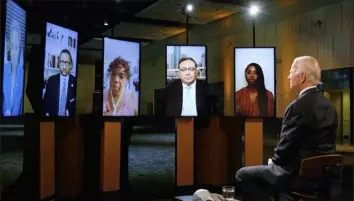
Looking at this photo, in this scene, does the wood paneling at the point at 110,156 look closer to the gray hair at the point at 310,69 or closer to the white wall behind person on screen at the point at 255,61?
the white wall behind person on screen at the point at 255,61

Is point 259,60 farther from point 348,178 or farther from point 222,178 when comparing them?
point 348,178

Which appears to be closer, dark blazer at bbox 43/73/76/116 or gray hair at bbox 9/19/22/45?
gray hair at bbox 9/19/22/45

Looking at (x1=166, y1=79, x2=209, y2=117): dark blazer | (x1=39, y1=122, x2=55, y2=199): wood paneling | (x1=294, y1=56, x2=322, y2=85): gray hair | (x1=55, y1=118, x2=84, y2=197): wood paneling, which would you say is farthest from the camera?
(x1=166, y1=79, x2=209, y2=117): dark blazer

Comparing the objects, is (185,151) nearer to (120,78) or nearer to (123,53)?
(120,78)

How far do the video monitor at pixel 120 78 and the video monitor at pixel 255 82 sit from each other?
128 centimetres

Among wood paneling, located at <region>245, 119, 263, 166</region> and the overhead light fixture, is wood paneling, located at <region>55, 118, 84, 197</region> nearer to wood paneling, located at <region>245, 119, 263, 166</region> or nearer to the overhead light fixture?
wood paneling, located at <region>245, 119, 263, 166</region>

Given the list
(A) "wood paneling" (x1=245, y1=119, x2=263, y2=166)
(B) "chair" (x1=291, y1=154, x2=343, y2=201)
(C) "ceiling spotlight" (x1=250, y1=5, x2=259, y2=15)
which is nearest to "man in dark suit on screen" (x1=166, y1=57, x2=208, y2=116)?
(A) "wood paneling" (x1=245, y1=119, x2=263, y2=166)

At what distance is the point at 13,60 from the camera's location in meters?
2.58

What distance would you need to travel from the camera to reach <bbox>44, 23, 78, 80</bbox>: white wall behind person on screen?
3260 mm

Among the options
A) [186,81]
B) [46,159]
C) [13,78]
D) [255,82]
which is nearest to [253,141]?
[255,82]

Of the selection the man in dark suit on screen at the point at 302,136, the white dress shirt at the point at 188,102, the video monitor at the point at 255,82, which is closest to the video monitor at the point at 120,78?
the white dress shirt at the point at 188,102

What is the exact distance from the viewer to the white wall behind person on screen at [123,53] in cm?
393

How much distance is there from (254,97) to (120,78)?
1657mm

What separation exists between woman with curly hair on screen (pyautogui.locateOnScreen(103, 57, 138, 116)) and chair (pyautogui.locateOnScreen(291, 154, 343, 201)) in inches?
94.3
